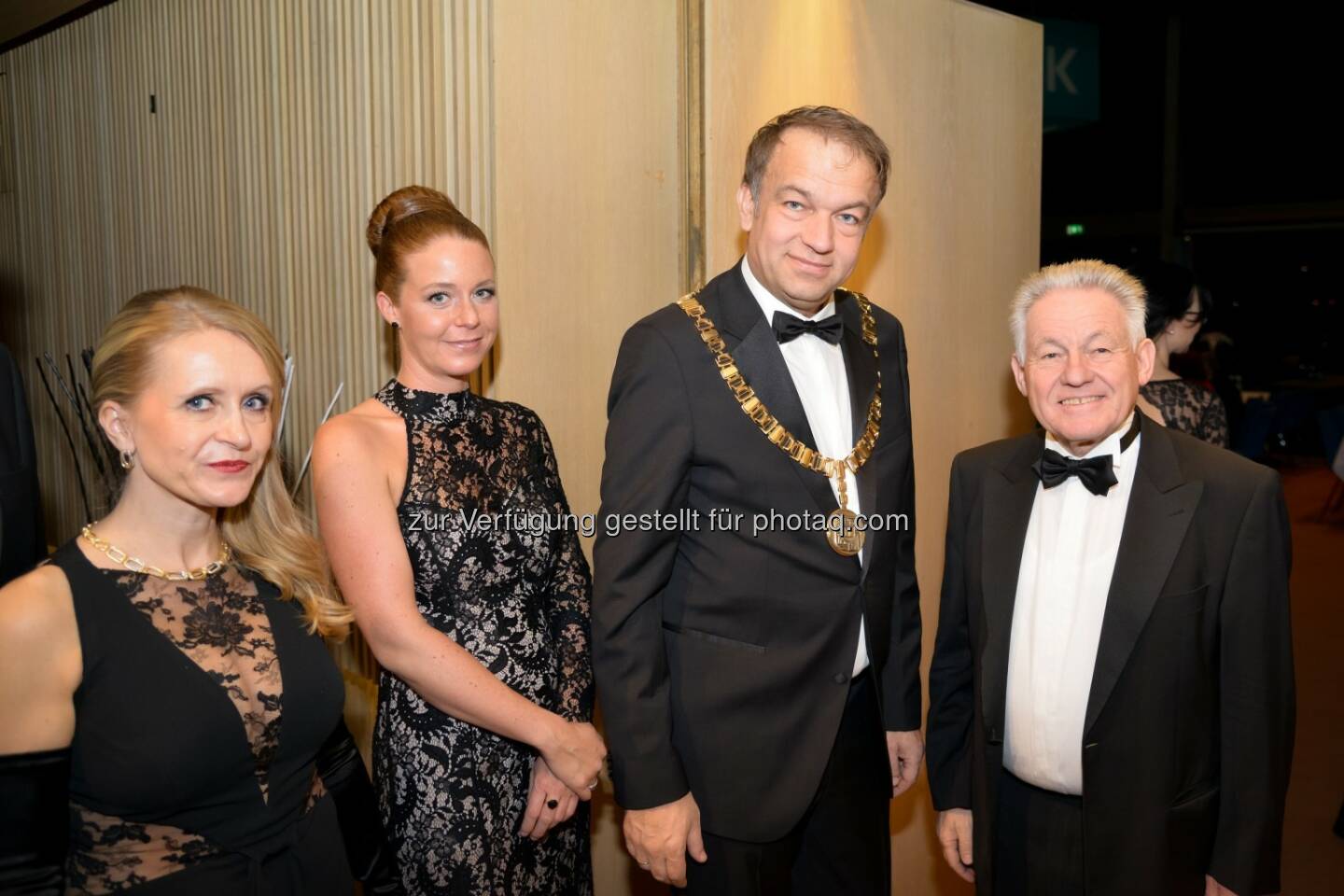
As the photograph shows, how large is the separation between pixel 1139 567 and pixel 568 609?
3.70 feet

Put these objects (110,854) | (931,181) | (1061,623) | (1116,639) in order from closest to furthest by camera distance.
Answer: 1. (110,854)
2. (1116,639)
3. (1061,623)
4. (931,181)

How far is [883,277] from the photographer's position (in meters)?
3.35

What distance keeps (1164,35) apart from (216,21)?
42.5 ft

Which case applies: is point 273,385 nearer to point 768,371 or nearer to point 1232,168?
point 768,371

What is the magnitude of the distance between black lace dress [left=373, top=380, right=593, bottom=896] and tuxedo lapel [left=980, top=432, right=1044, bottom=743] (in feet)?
2.68

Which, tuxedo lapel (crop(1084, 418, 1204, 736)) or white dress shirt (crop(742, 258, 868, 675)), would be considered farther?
white dress shirt (crop(742, 258, 868, 675))

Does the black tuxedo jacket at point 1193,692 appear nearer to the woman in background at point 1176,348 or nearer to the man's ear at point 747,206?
the man's ear at point 747,206

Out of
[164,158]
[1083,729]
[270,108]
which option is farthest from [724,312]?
[164,158]

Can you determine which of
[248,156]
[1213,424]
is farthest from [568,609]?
[1213,424]

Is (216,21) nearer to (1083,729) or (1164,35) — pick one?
(1083,729)

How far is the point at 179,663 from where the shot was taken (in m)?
1.62

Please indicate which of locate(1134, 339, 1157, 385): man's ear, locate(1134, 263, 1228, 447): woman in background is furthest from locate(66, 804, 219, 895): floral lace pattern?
locate(1134, 263, 1228, 447): woman in background

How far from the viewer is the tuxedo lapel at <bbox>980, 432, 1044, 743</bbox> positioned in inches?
81.2

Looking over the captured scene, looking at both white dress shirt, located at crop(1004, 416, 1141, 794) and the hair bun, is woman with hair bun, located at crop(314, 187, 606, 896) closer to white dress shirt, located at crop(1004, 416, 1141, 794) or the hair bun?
the hair bun
